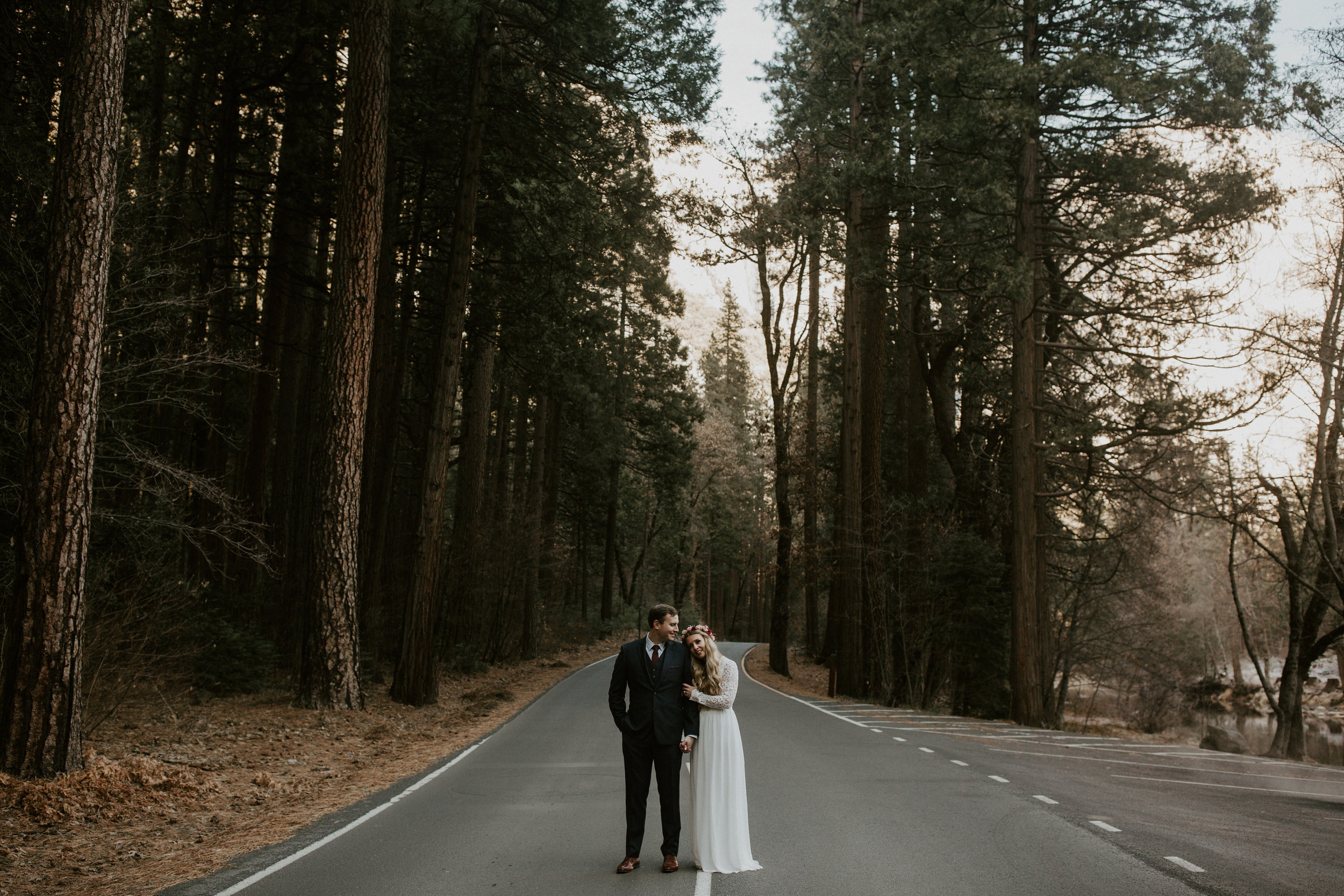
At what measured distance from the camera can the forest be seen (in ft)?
35.5

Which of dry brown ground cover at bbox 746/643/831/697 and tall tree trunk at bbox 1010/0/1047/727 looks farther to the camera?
dry brown ground cover at bbox 746/643/831/697

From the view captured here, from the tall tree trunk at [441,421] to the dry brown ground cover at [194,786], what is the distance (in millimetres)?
1020

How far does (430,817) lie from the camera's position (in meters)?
7.76

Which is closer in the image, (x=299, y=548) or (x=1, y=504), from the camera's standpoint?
(x=1, y=504)

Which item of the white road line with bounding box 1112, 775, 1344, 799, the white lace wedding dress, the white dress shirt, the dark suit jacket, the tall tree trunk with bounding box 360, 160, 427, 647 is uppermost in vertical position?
the tall tree trunk with bounding box 360, 160, 427, 647

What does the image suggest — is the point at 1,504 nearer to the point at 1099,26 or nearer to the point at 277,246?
the point at 277,246

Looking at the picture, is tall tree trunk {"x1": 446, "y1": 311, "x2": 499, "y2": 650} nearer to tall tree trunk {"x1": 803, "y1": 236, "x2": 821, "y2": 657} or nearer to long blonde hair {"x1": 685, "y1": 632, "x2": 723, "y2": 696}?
tall tree trunk {"x1": 803, "y1": 236, "x2": 821, "y2": 657}

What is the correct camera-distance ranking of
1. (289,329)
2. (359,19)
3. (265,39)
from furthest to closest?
(289,329)
(265,39)
(359,19)

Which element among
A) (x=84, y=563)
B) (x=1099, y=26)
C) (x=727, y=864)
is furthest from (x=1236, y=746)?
(x=84, y=563)

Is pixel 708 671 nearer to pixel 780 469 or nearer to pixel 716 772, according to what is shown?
pixel 716 772

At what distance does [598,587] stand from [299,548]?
52.1 metres

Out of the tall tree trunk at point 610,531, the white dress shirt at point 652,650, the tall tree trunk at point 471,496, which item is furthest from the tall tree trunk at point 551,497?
the white dress shirt at point 652,650

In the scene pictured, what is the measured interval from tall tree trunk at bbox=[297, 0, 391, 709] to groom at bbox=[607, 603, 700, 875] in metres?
8.64

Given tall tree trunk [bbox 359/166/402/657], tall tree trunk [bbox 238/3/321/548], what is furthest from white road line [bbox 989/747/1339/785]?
tall tree trunk [bbox 238/3/321/548]
